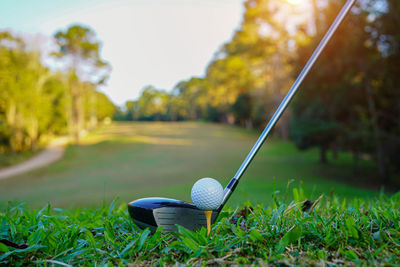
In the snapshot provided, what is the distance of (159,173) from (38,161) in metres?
8.70

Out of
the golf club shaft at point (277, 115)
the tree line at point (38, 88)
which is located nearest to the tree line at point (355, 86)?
the golf club shaft at point (277, 115)

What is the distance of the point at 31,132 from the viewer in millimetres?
19562

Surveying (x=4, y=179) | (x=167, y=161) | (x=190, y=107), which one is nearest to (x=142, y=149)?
(x=167, y=161)

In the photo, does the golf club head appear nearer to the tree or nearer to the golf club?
the golf club

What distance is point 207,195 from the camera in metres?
1.01

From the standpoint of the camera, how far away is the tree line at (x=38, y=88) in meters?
18.4

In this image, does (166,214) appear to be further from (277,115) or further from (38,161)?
(38,161)

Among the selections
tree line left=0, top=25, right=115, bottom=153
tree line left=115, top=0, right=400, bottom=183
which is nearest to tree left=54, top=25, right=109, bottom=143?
tree line left=0, top=25, right=115, bottom=153

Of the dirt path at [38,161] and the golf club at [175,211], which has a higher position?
the golf club at [175,211]

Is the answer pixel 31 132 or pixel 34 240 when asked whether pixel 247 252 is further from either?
pixel 31 132

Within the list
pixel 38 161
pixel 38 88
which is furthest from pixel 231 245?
pixel 38 88

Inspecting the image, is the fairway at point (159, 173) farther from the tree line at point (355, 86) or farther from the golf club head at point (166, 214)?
the golf club head at point (166, 214)

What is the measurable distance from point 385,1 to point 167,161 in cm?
1198

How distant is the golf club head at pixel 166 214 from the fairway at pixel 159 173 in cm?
480
